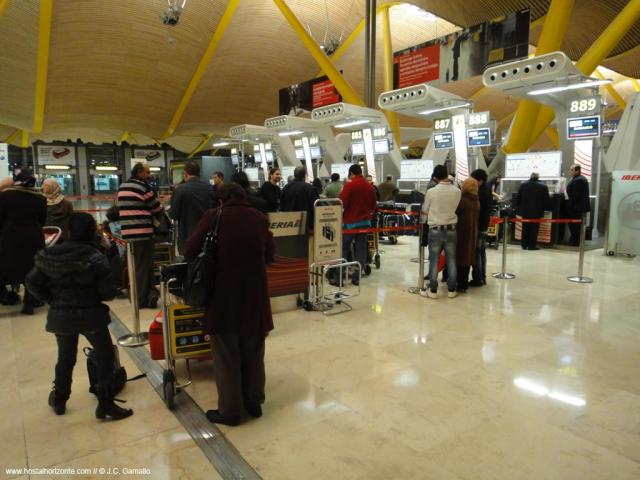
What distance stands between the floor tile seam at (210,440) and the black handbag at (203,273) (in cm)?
78

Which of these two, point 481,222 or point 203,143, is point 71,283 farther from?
point 203,143

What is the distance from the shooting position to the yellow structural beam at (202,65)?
21.7 m

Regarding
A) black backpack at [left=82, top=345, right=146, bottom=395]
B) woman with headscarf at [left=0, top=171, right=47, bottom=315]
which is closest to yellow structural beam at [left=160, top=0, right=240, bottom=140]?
woman with headscarf at [left=0, top=171, right=47, bottom=315]

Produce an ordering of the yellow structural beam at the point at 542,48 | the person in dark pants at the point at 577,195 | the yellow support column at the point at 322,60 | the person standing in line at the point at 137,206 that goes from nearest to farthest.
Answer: the person standing in line at the point at 137,206, the person in dark pants at the point at 577,195, the yellow structural beam at the point at 542,48, the yellow support column at the point at 322,60

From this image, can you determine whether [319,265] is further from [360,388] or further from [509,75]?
[509,75]

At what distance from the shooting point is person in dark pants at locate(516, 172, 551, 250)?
10133mm

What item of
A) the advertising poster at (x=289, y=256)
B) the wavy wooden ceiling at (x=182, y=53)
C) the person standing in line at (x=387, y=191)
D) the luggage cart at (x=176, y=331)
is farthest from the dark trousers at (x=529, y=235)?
the wavy wooden ceiling at (x=182, y=53)

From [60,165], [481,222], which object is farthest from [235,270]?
[60,165]

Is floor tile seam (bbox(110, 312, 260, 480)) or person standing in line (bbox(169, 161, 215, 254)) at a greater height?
person standing in line (bbox(169, 161, 215, 254))

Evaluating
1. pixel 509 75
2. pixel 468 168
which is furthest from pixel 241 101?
pixel 509 75

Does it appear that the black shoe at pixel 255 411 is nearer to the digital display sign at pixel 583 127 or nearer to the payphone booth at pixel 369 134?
the digital display sign at pixel 583 127

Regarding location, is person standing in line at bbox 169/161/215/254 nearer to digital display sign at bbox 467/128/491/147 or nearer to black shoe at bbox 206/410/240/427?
black shoe at bbox 206/410/240/427

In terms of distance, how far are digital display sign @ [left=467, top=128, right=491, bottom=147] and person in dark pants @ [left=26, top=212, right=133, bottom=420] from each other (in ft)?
35.2

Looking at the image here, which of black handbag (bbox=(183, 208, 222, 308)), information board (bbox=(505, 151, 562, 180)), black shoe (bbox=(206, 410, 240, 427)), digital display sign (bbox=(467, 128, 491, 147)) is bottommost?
black shoe (bbox=(206, 410, 240, 427))
